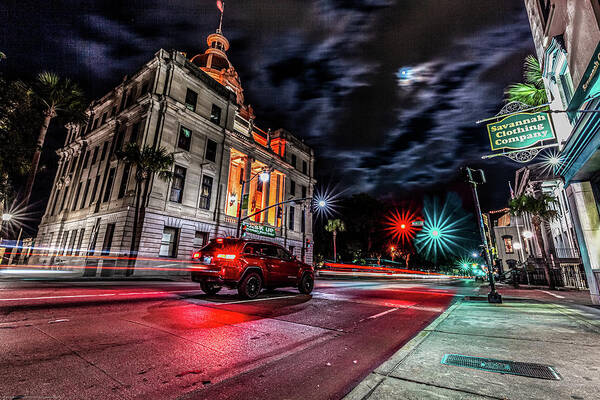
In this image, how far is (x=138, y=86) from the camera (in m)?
27.7

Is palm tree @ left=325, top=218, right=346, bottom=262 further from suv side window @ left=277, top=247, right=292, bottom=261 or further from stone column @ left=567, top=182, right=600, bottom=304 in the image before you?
stone column @ left=567, top=182, right=600, bottom=304

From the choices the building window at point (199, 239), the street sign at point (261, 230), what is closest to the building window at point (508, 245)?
the street sign at point (261, 230)

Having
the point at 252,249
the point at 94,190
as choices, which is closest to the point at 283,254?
the point at 252,249

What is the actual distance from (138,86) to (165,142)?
895cm

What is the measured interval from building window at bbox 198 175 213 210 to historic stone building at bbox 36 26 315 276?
103 millimetres

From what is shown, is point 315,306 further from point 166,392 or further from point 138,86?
point 138,86

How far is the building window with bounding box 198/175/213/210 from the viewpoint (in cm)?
2675

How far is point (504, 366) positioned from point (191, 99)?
1216 inches

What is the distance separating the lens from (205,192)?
27.1 m

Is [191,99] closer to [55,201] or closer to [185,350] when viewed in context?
[55,201]

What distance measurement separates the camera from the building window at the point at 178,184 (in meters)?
24.2

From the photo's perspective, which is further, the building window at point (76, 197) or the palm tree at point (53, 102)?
the building window at point (76, 197)

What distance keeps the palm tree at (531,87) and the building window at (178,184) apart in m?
24.8

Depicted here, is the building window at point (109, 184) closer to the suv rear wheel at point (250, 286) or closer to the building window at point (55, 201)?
the building window at point (55, 201)
